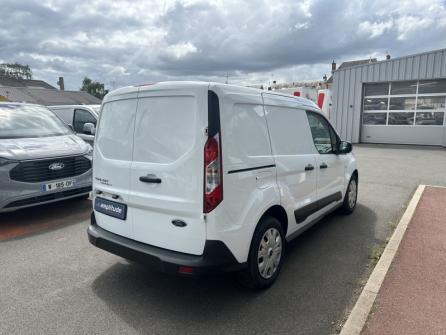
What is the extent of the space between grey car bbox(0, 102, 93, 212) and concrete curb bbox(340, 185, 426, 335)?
15.4ft

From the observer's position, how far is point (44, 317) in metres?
3.02

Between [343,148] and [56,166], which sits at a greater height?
[343,148]

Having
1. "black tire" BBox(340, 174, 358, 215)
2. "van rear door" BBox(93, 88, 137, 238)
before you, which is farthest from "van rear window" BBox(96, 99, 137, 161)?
"black tire" BBox(340, 174, 358, 215)

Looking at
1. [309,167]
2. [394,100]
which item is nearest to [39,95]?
[394,100]

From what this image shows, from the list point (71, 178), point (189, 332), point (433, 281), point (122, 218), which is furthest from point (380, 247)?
point (71, 178)

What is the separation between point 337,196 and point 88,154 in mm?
4300

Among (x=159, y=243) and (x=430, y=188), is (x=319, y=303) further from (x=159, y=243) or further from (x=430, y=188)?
(x=430, y=188)

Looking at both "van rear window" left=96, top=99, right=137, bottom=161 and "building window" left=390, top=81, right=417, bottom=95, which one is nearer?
"van rear window" left=96, top=99, right=137, bottom=161

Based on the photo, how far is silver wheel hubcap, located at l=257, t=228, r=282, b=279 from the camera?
3.41 meters

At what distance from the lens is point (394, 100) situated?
1731 centimetres

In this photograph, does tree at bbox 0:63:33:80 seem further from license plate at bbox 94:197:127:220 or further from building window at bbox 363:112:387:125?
license plate at bbox 94:197:127:220

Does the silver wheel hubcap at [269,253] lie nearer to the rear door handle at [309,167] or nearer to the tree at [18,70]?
the rear door handle at [309,167]

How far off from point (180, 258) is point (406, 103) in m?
17.3

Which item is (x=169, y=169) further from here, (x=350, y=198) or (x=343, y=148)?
(x=350, y=198)
